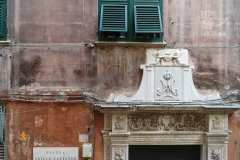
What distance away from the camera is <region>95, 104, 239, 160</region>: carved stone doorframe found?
8039 millimetres

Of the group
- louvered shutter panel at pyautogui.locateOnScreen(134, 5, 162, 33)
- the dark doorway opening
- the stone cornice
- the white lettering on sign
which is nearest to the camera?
the stone cornice

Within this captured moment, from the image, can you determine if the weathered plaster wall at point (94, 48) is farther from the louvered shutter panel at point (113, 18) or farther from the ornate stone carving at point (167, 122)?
the ornate stone carving at point (167, 122)

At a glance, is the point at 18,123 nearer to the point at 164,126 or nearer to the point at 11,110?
the point at 11,110

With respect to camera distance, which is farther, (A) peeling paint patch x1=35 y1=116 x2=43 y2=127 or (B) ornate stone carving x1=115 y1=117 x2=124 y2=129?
(A) peeling paint patch x1=35 y1=116 x2=43 y2=127

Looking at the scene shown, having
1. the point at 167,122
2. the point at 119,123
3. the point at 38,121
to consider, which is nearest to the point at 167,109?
the point at 167,122

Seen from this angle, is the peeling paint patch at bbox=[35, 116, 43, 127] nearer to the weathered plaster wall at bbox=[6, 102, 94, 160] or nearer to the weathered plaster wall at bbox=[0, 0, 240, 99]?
the weathered plaster wall at bbox=[6, 102, 94, 160]

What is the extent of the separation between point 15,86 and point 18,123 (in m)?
0.86

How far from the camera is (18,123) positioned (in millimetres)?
8148

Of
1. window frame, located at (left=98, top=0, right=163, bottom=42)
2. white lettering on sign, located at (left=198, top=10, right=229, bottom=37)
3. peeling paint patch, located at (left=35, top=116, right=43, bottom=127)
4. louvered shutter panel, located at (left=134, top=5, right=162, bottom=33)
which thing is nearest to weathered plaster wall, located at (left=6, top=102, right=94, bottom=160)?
peeling paint patch, located at (left=35, top=116, right=43, bottom=127)

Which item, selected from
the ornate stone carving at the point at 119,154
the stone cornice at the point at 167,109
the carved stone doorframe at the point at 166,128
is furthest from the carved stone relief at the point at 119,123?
the ornate stone carving at the point at 119,154

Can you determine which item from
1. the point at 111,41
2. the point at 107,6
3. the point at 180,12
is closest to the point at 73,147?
the point at 111,41

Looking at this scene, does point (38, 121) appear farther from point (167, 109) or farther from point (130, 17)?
point (130, 17)

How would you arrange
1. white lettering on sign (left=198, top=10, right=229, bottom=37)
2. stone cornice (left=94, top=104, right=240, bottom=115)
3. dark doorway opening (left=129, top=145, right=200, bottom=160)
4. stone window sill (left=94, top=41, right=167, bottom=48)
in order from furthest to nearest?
dark doorway opening (left=129, top=145, right=200, bottom=160) → white lettering on sign (left=198, top=10, right=229, bottom=37) → stone window sill (left=94, top=41, right=167, bottom=48) → stone cornice (left=94, top=104, right=240, bottom=115)

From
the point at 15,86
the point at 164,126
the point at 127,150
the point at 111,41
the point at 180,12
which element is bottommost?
the point at 127,150
